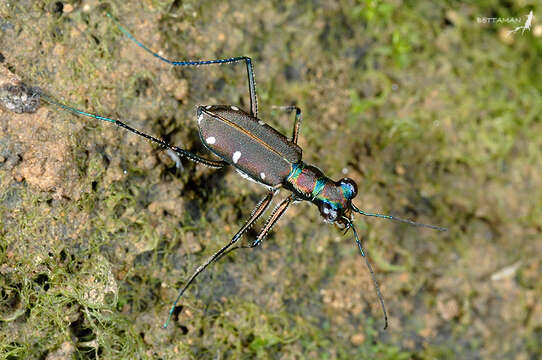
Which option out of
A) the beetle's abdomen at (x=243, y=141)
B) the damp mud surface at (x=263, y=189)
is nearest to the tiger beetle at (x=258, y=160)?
the beetle's abdomen at (x=243, y=141)

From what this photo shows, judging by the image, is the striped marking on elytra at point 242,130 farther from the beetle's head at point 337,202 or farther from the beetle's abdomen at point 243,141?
the beetle's head at point 337,202

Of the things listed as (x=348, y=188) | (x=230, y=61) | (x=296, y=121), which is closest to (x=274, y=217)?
(x=348, y=188)

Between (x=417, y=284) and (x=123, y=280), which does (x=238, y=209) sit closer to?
(x=123, y=280)

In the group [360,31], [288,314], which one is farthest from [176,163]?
[360,31]

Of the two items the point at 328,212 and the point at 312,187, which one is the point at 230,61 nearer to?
the point at 312,187

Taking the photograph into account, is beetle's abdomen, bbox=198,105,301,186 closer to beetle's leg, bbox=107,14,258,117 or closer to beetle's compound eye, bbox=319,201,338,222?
beetle's leg, bbox=107,14,258,117

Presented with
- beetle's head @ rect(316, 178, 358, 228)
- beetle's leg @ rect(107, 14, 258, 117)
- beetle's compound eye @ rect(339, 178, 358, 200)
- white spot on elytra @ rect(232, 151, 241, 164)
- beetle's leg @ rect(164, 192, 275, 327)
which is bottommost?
beetle's leg @ rect(164, 192, 275, 327)

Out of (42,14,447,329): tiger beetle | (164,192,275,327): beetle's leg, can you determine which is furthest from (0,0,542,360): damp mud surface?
(42,14,447,329): tiger beetle
